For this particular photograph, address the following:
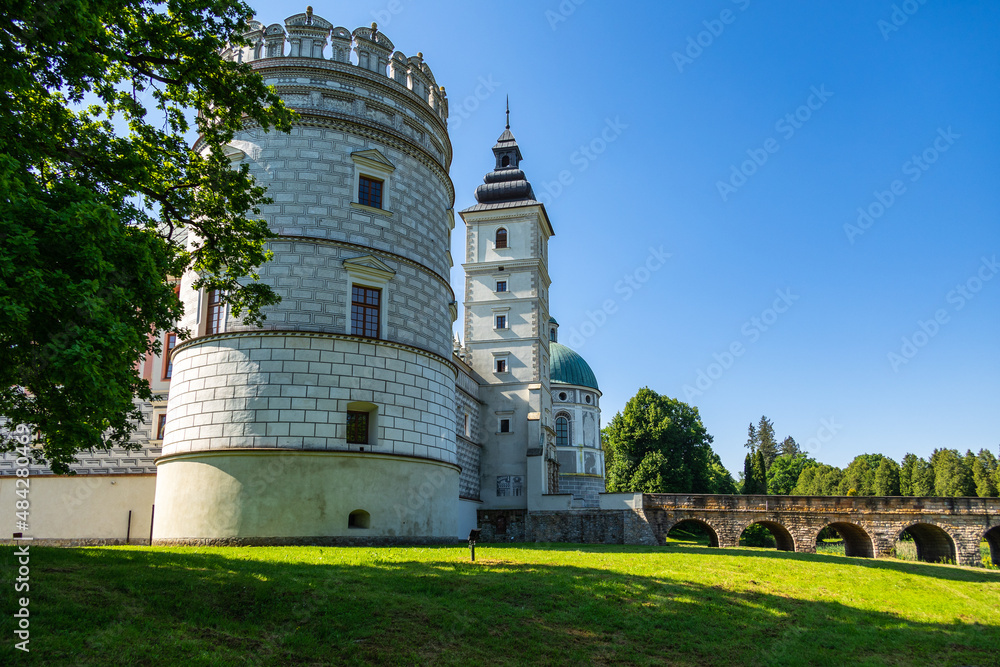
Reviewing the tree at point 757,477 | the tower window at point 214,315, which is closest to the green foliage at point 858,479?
the tree at point 757,477

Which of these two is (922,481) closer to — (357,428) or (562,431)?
(562,431)

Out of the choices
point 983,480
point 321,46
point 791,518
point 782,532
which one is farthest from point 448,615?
point 983,480

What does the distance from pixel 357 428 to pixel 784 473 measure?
9773 centimetres

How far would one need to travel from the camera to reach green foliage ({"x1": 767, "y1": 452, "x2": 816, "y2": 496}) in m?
98.4

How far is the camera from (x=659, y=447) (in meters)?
58.0

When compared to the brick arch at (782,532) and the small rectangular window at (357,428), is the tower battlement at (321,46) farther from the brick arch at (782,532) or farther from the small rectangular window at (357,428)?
the brick arch at (782,532)

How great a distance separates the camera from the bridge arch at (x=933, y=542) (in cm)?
3500

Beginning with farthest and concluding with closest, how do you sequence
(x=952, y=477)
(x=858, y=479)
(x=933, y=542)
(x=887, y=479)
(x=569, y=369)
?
(x=858, y=479)
(x=887, y=479)
(x=952, y=477)
(x=569, y=369)
(x=933, y=542)

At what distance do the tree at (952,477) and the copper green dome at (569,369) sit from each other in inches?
1402

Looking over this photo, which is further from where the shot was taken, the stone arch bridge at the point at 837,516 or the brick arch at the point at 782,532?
the brick arch at the point at 782,532

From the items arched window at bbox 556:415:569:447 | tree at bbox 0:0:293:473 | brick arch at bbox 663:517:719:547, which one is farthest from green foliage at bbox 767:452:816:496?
tree at bbox 0:0:293:473

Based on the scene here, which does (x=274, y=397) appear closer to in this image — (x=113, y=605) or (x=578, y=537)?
(x=113, y=605)

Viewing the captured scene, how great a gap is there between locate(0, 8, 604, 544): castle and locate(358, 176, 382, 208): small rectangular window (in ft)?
0.14

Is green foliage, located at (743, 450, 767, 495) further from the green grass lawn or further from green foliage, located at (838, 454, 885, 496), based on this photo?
the green grass lawn
